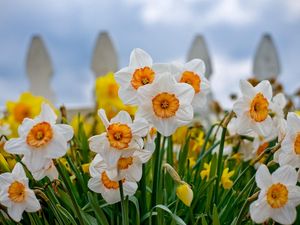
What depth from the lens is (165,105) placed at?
2.85ft

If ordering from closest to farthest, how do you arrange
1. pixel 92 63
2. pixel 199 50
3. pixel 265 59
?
pixel 92 63 < pixel 199 50 < pixel 265 59

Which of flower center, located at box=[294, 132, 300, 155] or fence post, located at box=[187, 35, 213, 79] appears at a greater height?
flower center, located at box=[294, 132, 300, 155]

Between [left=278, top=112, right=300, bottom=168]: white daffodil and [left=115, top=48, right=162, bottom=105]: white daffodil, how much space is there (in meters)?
0.22

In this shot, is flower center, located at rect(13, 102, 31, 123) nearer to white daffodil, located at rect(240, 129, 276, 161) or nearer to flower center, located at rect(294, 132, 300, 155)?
white daffodil, located at rect(240, 129, 276, 161)

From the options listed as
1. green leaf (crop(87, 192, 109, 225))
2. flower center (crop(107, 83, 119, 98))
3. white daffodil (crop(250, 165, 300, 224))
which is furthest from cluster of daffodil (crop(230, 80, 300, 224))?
flower center (crop(107, 83, 119, 98))

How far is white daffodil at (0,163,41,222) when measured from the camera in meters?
0.89

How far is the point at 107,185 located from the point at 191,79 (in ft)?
0.73

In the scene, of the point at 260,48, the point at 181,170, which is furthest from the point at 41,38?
the point at 181,170

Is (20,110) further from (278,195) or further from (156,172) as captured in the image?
(278,195)

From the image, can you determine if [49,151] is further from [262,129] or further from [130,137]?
[262,129]

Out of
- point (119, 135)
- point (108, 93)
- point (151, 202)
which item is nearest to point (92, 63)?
point (108, 93)

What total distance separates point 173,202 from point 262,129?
19 cm

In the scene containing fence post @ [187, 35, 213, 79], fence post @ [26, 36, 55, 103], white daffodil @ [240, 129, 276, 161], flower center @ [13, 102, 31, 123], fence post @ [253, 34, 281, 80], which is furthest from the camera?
fence post @ [253, 34, 281, 80]

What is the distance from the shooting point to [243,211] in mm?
879
